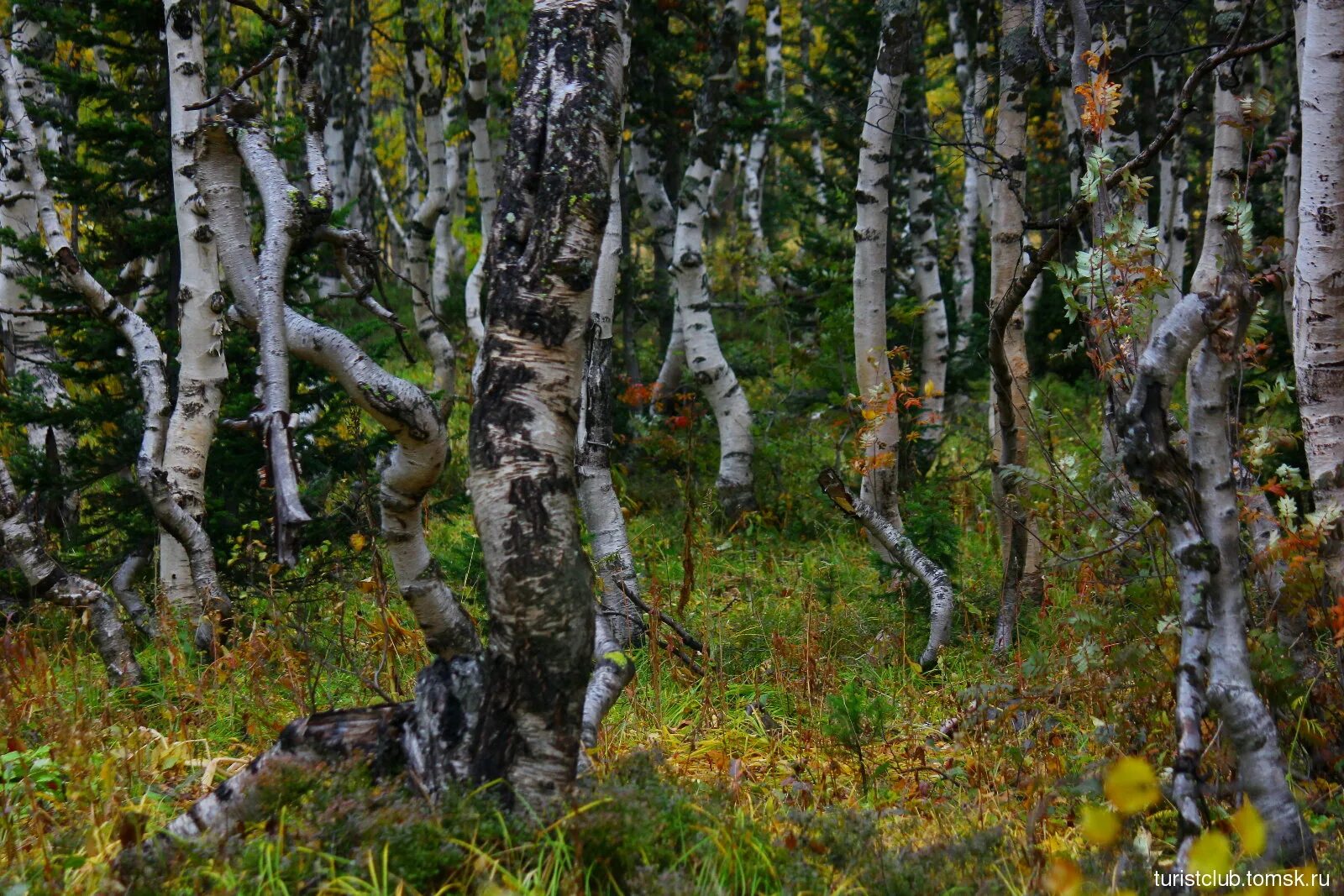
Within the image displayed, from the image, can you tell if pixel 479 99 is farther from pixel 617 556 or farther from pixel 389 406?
pixel 389 406

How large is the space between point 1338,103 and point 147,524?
685cm

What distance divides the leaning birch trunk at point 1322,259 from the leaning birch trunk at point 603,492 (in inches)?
130

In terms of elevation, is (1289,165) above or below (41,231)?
above

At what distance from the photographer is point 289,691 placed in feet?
14.5

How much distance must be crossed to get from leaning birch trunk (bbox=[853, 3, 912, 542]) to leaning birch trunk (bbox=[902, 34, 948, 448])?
2605mm

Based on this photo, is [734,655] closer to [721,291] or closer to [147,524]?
[147,524]

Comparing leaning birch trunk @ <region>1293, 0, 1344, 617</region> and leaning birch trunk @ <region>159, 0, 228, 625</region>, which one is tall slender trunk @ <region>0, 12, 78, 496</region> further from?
leaning birch trunk @ <region>1293, 0, 1344, 617</region>

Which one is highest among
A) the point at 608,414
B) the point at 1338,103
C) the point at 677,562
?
the point at 1338,103

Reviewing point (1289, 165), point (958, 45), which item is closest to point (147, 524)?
point (1289, 165)

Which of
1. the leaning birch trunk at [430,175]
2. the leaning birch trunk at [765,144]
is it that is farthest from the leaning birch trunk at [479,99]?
the leaning birch trunk at [765,144]

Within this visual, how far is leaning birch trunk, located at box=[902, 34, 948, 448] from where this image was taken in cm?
1042

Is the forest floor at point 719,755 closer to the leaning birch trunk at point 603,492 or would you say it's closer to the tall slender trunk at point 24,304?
the leaning birch trunk at point 603,492

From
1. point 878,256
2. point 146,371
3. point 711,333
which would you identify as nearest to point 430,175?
point 711,333

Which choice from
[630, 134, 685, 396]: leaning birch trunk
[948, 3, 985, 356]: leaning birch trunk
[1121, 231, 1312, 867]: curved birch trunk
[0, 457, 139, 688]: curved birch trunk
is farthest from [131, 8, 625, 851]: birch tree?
[948, 3, 985, 356]: leaning birch trunk
